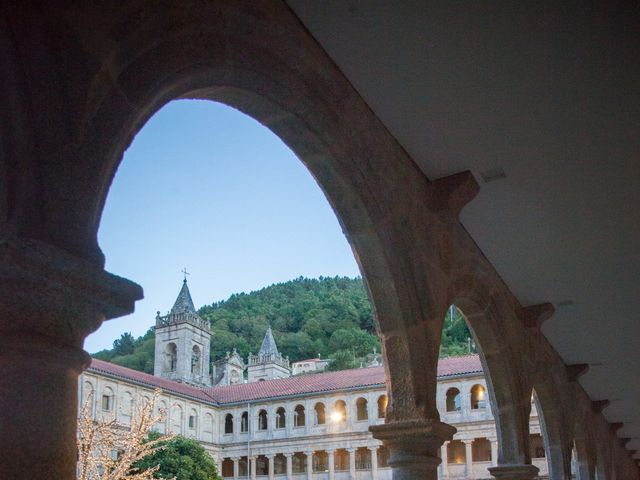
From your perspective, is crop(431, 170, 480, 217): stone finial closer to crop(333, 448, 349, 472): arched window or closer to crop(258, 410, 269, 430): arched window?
crop(333, 448, 349, 472): arched window

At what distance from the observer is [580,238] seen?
631cm

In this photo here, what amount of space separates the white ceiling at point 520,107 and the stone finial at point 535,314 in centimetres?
84

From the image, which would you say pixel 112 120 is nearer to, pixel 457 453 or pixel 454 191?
pixel 454 191

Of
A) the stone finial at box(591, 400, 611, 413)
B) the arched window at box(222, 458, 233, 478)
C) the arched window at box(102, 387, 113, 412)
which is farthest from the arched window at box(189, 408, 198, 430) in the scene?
the stone finial at box(591, 400, 611, 413)

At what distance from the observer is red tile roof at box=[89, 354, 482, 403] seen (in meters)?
36.6

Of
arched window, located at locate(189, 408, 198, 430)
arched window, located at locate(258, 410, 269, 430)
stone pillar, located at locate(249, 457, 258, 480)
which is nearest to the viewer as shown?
arched window, located at locate(189, 408, 198, 430)

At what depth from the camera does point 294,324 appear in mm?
91812

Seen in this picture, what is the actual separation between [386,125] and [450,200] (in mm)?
887

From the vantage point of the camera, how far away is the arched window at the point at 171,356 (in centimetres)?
6057

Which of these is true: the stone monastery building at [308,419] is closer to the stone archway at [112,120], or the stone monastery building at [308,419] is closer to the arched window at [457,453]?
the arched window at [457,453]

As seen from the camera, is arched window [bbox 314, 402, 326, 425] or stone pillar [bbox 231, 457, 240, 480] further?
stone pillar [bbox 231, 457, 240, 480]

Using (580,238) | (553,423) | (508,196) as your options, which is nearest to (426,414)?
(508,196)

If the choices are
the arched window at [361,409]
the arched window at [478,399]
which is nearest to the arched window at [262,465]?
the arched window at [361,409]

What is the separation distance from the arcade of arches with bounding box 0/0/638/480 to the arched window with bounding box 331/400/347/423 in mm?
35169
